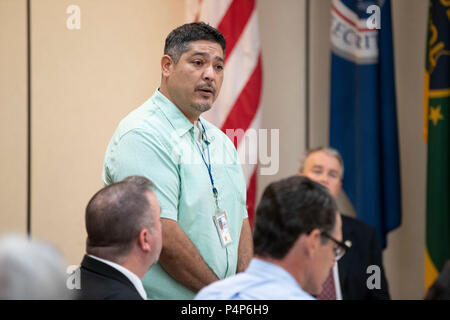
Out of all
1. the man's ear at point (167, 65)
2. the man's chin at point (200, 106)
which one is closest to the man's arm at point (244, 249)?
the man's chin at point (200, 106)

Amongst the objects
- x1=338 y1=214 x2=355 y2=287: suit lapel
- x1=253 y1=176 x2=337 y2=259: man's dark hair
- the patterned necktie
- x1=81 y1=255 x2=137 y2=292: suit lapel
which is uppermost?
x1=253 y1=176 x2=337 y2=259: man's dark hair

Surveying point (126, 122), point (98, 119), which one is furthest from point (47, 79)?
point (126, 122)

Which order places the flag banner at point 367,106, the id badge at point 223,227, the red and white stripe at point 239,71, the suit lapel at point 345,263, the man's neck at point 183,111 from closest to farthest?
the id badge at point 223,227
the man's neck at point 183,111
the suit lapel at point 345,263
the red and white stripe at point 239,71
the flag banner at point 367,106

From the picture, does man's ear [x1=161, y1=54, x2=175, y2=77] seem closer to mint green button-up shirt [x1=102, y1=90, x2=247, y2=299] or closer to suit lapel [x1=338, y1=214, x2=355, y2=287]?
mint green button-up shirt [x1=102, y1=90, x2=247, y2=299]

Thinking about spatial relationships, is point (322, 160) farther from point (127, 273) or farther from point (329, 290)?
point (127, 273)

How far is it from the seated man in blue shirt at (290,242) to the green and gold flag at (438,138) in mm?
2614

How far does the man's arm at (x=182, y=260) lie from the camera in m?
2.17

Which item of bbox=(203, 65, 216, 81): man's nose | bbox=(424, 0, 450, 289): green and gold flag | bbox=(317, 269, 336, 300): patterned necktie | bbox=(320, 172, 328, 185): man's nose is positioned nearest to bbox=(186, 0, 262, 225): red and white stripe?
bbox=(320, 172, 328, 185): man's nose

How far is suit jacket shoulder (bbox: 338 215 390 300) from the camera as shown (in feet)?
10.6

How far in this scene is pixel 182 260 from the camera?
2.20 metres

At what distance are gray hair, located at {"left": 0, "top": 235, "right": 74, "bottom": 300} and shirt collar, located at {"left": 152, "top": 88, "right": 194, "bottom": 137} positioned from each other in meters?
1.19

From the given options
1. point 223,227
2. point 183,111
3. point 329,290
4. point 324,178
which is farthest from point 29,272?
point 324,178

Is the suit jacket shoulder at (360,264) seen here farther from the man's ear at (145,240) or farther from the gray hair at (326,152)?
the man's ear at (145,240)
